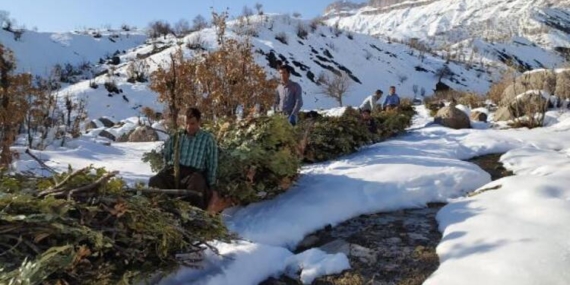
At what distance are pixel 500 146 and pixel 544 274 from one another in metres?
5.50

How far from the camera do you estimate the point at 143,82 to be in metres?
35.0

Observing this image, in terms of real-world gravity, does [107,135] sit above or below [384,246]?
below

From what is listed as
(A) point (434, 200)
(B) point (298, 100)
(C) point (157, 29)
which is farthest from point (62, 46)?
(A) point (434, 200)

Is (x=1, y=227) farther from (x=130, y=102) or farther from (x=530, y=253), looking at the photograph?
(x=130, y=102)

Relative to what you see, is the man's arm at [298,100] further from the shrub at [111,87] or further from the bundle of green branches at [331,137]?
the shrub at [111,87]

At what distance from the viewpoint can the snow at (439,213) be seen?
3096 mm

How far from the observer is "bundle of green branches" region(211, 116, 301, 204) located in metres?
5.08

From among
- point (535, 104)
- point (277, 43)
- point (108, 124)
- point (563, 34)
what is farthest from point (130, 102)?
point (563, 34)

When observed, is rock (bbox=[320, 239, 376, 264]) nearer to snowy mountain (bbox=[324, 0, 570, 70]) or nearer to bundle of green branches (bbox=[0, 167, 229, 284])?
bundle of green branches (bbox=[0, 167, 229, 284])

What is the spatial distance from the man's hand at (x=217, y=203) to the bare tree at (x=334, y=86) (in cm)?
3170

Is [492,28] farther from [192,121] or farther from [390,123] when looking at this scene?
[192,121]

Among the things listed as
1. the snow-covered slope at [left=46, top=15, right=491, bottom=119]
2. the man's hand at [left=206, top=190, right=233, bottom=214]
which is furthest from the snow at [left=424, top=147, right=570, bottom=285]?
the snow-covered slope at [left=46, top=15, right=491, bottom=119]

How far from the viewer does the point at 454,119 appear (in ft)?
43.2

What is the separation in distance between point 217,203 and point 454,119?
32.4 feet
